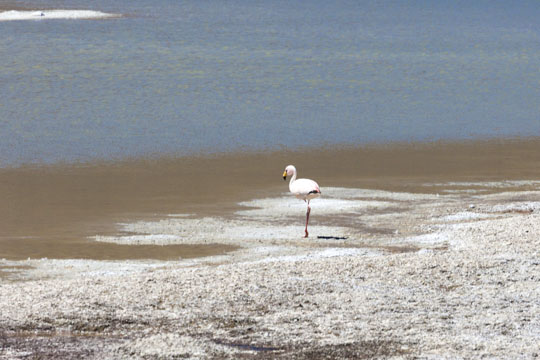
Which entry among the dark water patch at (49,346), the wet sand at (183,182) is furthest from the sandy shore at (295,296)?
the wet sand at (183,182)

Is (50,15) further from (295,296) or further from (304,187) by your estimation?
(295,296)

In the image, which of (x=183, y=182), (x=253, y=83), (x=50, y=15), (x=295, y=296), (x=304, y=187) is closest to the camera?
(x=295, y=296)

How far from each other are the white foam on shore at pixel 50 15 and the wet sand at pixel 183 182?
33.4m

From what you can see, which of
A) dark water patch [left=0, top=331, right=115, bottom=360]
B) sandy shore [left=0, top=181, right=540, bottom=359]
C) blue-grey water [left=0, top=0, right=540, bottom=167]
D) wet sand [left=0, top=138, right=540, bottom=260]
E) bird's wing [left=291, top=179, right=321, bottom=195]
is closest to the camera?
dark water patch [left=0, top=331, right=115, bottom=360]

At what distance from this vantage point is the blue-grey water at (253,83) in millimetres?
22500

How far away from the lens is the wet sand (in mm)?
12730

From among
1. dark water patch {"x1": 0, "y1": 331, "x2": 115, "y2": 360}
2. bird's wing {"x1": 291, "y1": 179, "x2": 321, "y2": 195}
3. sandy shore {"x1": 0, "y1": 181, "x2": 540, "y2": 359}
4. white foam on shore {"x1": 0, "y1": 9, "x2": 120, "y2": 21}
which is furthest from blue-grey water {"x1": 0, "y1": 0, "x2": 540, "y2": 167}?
dark water patch {"x1": 0, "y1": 331, "x2": 115, "y2": 360}

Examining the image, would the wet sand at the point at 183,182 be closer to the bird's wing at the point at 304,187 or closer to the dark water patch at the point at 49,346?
the bird's wing at the point at 304,187

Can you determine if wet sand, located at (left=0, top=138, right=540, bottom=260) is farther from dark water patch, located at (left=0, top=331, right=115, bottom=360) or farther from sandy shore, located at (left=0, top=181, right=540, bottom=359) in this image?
dark water patch, located at (left=0, top=331, right=115, bottom=360)

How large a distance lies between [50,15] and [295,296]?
45737mm

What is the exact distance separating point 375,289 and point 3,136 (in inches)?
564

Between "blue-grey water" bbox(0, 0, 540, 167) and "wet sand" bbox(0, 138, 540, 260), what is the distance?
125cm

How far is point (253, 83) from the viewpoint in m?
31.0

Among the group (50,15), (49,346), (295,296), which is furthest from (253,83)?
(50,15)
